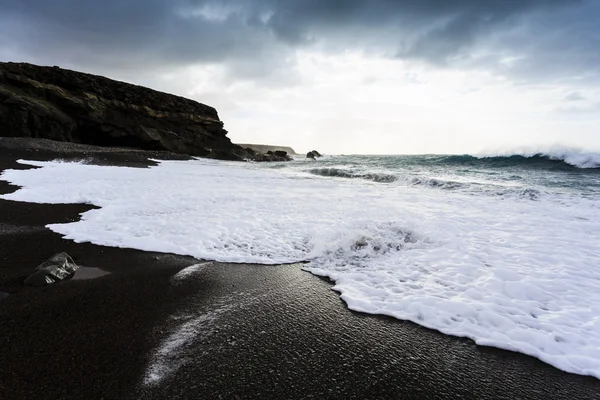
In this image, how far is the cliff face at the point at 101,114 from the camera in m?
23.2

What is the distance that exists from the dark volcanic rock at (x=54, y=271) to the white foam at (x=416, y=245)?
41.1 inches

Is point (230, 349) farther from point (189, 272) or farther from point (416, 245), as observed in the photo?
point (416, 245)

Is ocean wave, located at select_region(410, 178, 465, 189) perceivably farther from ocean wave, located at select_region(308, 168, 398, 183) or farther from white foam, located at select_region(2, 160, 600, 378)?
white foam, located at select_region(2, 160, 600, 378)

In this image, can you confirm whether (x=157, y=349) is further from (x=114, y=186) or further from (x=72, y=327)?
(x=114, y=186)

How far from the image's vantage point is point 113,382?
216 centimetres

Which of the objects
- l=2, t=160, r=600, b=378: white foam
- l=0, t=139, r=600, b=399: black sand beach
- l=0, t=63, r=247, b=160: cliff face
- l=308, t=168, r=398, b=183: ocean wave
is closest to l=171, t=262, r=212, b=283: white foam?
l=0, t=139, r=600, b=399: black sand beach

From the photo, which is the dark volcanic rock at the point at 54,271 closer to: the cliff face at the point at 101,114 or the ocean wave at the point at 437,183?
the ocean wave at the point at 437,183

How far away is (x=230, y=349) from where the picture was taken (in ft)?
8.47

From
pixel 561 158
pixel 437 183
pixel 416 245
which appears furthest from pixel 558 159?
pixel 416 245

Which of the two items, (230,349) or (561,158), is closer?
(230,349)

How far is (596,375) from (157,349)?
12.2 ft

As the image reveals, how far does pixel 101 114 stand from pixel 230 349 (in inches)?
1306

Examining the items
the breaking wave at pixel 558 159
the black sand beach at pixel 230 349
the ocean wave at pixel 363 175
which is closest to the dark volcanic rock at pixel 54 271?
the black sand beach at pixel 230 349

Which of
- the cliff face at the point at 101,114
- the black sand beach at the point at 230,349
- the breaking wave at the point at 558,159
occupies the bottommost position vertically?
the black sand beach at the point at 230,349
